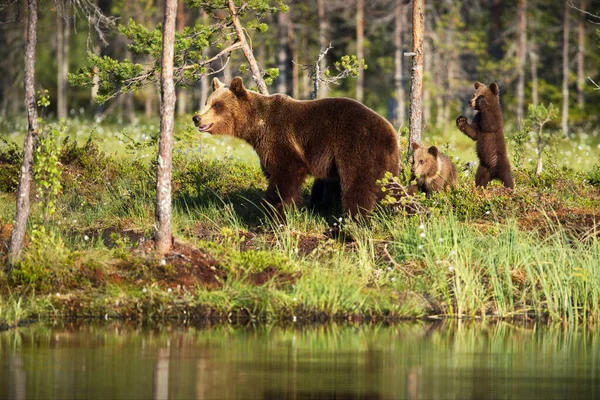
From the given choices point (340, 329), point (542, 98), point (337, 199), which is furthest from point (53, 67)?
point (340, 329)

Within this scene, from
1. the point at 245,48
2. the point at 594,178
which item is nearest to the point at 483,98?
the point at 594,178

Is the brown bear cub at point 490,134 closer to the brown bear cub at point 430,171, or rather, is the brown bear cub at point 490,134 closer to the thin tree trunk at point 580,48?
the brown bear cub at point 430,171

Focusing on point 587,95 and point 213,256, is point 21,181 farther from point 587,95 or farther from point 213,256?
point 587,95

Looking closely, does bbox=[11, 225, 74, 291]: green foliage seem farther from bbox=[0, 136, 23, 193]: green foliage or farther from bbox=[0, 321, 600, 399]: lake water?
bbox=[0, 136, 23, 193]: green foliage

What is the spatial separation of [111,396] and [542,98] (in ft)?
138

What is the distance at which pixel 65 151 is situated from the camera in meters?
18.6

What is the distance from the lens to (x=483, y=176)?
15.9 m

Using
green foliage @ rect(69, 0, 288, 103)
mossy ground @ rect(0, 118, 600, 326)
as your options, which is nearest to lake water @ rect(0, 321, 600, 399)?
mossy ground @ rect(0, 118, 600, 326)

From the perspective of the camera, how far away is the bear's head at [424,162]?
48.4 ft

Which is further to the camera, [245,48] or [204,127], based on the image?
[245,48]

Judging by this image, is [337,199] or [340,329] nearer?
[340,329]

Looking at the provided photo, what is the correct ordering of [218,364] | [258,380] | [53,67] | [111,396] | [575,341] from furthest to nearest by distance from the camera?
[53,67], [575,341], [218,364], [258,380], [111,396]

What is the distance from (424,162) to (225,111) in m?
2.70

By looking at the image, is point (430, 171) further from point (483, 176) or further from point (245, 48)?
point (245, 48)
